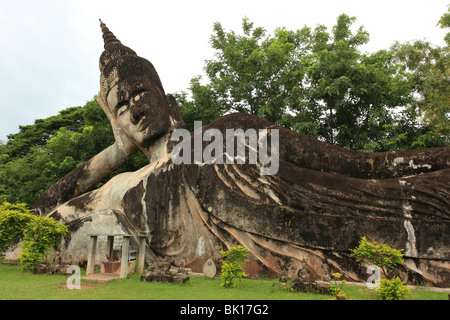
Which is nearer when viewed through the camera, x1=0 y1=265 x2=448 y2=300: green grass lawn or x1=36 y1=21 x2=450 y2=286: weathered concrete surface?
x1=0 y1=265 x2=448 y2=300: green grass lawn

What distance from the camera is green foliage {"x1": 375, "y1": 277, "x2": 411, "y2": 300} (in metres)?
3.77

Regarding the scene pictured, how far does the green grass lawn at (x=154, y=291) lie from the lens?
4047 mm

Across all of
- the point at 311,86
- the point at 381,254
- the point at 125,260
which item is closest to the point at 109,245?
the point at 125,260

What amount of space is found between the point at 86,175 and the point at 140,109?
238 centimetres

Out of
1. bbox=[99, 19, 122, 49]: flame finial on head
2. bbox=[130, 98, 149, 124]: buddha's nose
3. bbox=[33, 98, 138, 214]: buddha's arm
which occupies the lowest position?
bbox=[33, 98, 138, 214]: buddha's arm

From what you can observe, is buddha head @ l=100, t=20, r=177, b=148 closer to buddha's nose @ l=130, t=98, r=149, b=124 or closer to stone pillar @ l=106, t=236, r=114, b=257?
buddha's nose @ l=130, t=98, r=149, b=124

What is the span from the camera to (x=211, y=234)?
6.24 m

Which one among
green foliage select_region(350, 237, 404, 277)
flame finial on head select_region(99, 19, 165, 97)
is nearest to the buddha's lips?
flame finial on head select_region(99, 19, 165, 97)

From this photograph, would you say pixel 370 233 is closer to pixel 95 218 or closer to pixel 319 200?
pixel 319 200

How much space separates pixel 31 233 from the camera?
6.27 m

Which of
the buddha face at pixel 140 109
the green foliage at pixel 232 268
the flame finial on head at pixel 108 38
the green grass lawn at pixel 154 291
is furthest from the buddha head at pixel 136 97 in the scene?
the green foliage at pixel 232 268

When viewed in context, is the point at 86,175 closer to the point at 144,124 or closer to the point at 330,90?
the point at 144,124

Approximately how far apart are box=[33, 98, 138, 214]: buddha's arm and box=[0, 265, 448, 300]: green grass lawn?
349 cm
